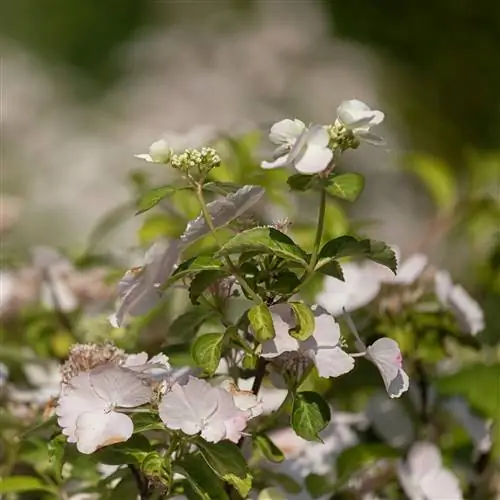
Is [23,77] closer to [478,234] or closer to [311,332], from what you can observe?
[478,234]

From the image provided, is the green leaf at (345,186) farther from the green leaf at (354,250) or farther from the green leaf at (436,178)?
the green leaf at (436,178)

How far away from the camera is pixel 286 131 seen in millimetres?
467

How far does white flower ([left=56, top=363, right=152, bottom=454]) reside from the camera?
17.3 inches

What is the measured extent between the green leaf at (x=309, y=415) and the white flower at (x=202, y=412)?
26mm

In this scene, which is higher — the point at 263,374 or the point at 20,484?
the point at 263,374

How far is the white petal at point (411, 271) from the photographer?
632 mm

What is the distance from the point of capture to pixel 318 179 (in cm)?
49

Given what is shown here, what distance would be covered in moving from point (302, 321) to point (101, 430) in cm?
10

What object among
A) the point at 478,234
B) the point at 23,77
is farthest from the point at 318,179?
the point at 23,77

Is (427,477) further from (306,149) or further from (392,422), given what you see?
(306,149)

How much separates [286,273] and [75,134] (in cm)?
165

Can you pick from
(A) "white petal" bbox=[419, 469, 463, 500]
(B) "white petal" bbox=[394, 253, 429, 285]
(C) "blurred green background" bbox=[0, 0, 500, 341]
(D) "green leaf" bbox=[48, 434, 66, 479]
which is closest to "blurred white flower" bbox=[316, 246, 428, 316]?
(B) "white petal" bbox=[394, 253, 429, 285]

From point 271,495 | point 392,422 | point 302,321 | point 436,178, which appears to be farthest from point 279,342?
point 436,178

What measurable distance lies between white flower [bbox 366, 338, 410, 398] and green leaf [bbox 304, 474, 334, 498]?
4.6 inches
